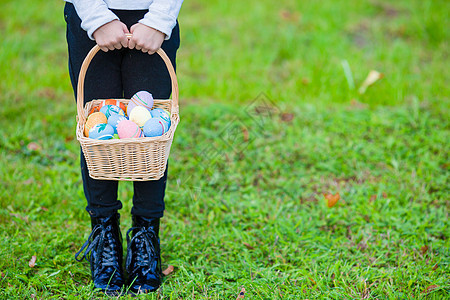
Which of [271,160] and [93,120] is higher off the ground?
[93,120]

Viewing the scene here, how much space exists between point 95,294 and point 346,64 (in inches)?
118

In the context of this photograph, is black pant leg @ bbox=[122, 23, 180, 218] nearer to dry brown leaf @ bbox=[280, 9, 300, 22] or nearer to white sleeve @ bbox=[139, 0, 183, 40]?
white sleeve @ bbox=[139, 0, 183, 40]

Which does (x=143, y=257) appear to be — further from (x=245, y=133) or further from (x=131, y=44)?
(x=245, y=133)

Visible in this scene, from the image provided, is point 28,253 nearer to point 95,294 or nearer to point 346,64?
point 95,294

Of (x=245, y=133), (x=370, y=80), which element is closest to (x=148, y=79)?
(x=245, y=133)

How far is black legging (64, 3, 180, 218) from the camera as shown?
5.38 ft

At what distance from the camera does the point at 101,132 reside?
154 centimetres

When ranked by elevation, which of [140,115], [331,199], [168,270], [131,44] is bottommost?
[168,270]

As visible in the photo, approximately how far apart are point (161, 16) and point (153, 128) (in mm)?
415

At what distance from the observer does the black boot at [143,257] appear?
1848 mm

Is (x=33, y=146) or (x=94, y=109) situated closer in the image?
(x=94, y=109)

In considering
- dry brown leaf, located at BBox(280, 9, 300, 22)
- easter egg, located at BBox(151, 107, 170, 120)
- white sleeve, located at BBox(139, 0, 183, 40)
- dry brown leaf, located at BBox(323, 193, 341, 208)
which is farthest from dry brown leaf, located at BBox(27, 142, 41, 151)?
dry brown leaf, located at BBox(280, 9, 300, 22)

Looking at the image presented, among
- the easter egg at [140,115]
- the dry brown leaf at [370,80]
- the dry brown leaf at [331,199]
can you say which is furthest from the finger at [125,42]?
the dry brown leaf at [370,80]

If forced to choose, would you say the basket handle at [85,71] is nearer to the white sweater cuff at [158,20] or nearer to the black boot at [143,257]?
the white sweater cuff at [158,20]
